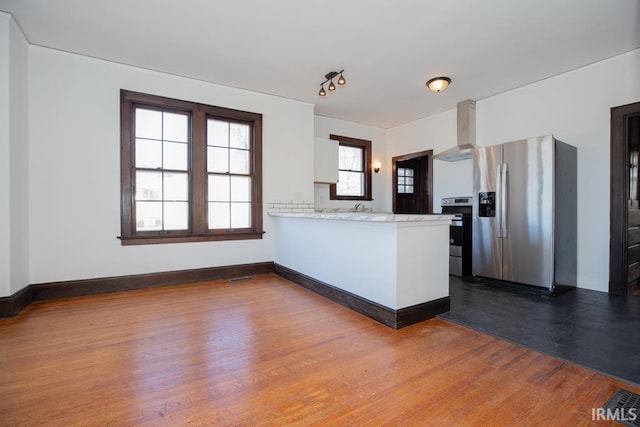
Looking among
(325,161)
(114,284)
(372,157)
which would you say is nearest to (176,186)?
(114,284)

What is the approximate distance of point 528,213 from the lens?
3598mm

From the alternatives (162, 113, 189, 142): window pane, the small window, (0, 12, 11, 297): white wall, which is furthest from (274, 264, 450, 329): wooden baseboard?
the small window

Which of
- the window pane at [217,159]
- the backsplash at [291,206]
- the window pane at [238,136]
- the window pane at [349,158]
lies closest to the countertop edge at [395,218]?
the backsplash at [291,206]

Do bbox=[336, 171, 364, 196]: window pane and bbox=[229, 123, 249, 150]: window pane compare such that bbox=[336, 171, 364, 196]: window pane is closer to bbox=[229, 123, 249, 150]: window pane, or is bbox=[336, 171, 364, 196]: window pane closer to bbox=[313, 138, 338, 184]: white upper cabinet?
bbox=[313, 138, 338, 184]: white upper cabinet

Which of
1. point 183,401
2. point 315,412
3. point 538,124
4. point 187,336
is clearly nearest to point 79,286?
point 187,336

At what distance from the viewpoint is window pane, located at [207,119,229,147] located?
4281 millimetres

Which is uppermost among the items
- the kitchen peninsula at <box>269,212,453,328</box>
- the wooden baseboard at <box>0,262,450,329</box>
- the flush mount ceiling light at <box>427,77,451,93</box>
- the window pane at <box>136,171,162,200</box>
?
the flush mount ceiling light at <box>427,77,451,93</box>

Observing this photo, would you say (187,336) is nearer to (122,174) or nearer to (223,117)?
(122,174)

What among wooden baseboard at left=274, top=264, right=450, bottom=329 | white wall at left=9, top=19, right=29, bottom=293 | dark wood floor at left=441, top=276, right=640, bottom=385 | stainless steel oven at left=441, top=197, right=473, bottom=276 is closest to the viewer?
dark wood floor at left=441, top=276, right=640, bottom=385

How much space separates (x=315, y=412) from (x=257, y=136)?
3.89 meters

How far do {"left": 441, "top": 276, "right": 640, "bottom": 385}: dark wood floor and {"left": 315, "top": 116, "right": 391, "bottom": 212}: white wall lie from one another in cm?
284

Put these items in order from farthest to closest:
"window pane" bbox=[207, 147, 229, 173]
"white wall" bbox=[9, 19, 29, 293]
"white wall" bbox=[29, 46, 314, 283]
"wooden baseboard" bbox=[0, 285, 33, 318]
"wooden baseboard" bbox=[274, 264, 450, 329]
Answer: "window pane" bbox=[207, 147, 229, 173]
"white wall" bbox=[29, 46, 314, 283]
"white wall" bbox=[9, 19, 29, 293]
"wooden baseboard" bbox=[0, 285, 33, 318]
"wooden baseboard" bbox=[274, 264, 450, 329]

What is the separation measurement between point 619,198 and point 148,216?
5678 mm

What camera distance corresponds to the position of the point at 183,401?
1.52 metres
